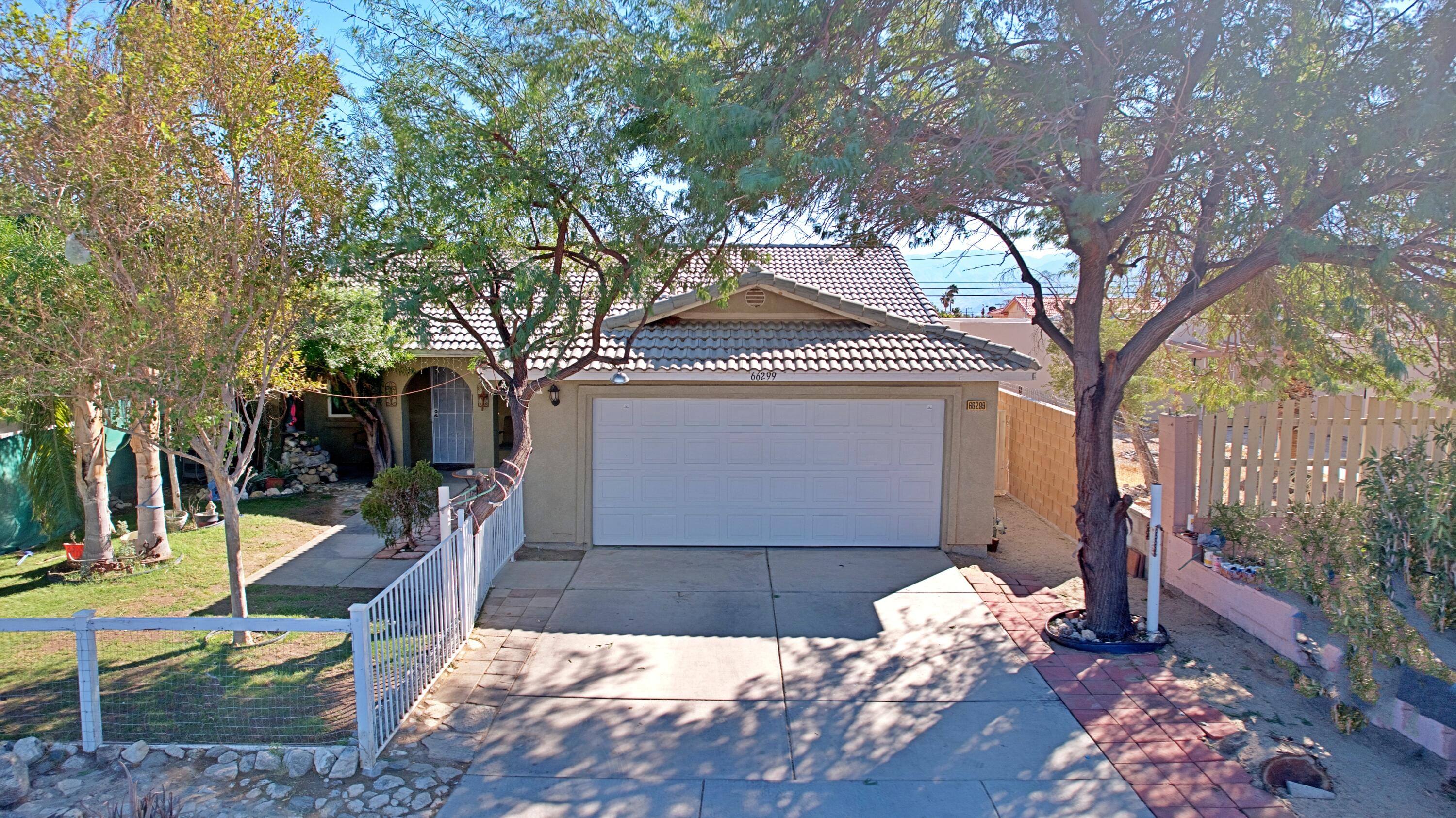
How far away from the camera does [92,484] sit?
9.66 meters

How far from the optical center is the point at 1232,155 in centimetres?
668

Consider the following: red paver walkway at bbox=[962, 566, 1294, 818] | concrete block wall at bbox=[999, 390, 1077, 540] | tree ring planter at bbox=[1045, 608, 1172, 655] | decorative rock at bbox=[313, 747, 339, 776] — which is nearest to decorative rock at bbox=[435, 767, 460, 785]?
decorative rock at bbox=[313, 747, 339, 776]

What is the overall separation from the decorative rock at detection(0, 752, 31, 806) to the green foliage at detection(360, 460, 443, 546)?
5.11m

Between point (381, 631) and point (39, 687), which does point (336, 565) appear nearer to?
point (39, 687)

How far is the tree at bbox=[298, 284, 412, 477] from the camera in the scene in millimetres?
7496

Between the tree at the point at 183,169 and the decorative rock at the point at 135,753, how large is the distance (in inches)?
86.5

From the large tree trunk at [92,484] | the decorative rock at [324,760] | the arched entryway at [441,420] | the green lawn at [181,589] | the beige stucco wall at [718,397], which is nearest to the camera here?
the decorative rock at [324,760]

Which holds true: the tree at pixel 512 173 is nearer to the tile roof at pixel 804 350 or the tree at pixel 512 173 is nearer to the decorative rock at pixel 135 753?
the tile roof at pixel 804 350

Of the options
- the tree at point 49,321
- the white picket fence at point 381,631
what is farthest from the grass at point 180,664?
the tree at point 49,321

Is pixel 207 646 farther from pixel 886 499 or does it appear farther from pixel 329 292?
pixel 886 499

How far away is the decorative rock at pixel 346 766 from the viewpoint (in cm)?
517

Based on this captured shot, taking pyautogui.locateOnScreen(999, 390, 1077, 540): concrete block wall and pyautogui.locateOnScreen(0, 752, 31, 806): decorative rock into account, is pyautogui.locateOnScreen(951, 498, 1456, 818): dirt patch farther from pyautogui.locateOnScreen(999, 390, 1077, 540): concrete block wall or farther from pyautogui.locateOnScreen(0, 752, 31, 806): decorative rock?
pyautogui.locateOnScreen(0, 752, 31, 806): decorative rock

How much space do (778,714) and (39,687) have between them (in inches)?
219

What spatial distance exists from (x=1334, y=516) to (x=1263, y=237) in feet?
8.68
